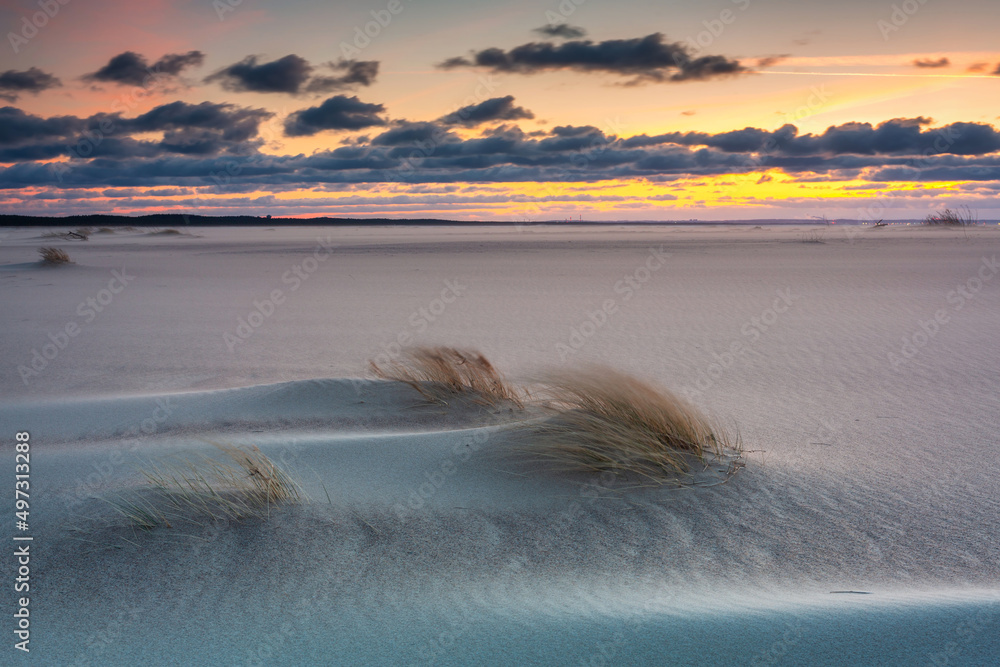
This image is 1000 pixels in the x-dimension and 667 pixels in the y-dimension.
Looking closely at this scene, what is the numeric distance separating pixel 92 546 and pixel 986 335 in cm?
996

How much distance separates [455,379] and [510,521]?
228 centimetres

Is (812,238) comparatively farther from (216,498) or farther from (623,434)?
(216,498)

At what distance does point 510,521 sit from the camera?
130 inches

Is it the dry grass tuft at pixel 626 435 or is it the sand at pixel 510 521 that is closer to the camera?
the sand at pixel 510 521

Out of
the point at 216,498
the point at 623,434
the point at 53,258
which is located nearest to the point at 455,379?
the point at 623,434

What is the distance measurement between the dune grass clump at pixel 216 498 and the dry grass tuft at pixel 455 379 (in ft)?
6.71

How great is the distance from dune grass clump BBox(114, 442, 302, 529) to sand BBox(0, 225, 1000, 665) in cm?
8

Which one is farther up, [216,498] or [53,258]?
[53,258]

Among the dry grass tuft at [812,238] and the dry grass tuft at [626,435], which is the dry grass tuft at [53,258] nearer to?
the dry grass tuft at [626,435]

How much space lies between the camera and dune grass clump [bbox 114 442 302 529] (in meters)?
3.18

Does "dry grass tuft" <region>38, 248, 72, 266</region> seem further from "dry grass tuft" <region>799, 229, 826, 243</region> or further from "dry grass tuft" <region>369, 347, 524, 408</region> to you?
"dry grass tuft" <region>799, 229, 826, 243</region>

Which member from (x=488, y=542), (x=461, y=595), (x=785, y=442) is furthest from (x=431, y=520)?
(x=785, y=442)

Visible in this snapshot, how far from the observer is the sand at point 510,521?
93.4 inches

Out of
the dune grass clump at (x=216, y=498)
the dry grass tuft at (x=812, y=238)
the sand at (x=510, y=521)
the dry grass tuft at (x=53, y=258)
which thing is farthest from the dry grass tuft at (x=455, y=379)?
the dry grass tuft at (x=812, y=238)
